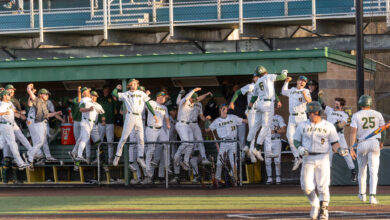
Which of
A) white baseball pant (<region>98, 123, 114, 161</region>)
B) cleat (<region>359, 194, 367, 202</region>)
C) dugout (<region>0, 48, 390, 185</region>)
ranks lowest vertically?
cleat (<region>359, 194, 367, 202</region>)

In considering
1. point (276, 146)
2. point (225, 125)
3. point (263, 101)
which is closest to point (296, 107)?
point (263, 101)

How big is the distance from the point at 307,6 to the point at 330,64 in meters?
7.93

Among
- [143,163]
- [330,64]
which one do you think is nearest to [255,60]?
[330,64]

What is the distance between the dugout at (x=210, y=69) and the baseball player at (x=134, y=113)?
100 cm

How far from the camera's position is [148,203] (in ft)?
52.5

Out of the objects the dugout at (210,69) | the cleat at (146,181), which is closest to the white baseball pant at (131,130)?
the cleat at (146,181)

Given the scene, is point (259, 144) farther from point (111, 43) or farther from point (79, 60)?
point (111, 43)

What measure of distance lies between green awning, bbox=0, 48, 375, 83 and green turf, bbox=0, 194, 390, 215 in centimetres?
431

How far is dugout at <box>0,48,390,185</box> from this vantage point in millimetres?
20125

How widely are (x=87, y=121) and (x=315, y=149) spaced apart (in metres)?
9.26

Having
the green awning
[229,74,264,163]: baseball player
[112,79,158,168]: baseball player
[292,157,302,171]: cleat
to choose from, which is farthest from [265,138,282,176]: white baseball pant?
[112,79,158,168]: baseball player

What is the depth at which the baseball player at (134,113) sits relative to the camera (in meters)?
20.4

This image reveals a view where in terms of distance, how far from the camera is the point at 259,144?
61.4ft

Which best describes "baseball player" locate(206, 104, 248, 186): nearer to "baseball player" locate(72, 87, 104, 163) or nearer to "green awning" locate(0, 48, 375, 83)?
"green awning" locate(0, 48, 375, 83)
